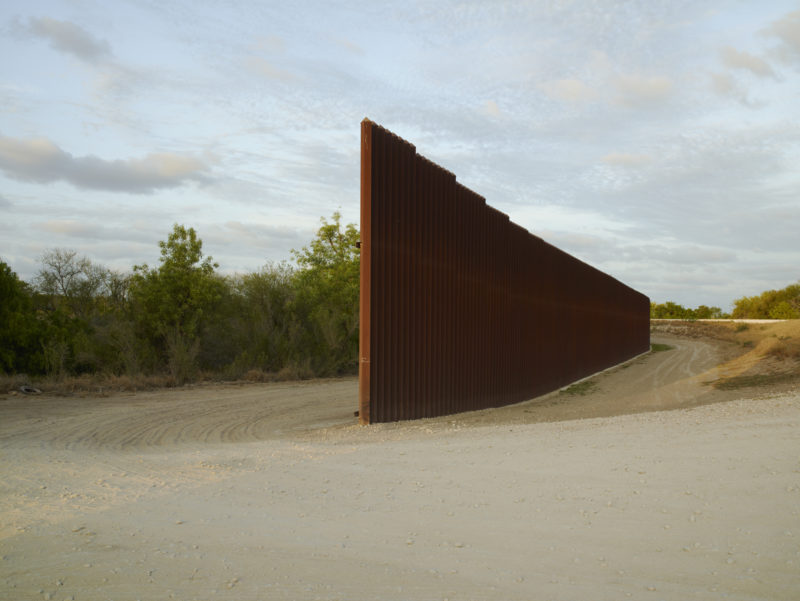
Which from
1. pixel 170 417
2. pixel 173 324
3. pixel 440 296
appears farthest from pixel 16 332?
pixel 440 296

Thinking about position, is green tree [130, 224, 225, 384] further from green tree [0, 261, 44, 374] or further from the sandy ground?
the sandy ground

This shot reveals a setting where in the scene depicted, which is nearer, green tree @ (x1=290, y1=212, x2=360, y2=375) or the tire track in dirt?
the tire track in dirt

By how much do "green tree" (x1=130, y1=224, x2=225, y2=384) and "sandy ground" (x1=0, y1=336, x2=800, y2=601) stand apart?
35.5ft

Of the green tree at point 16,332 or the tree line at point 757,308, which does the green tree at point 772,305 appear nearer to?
the tree line at point 757,308

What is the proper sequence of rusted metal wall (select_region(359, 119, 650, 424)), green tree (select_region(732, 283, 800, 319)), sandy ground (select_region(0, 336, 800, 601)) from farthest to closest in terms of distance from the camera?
green tree (select_region(732, 283, 800, 319)) < rusted metal wall (select_region(359, 119, 650, 424)) < sandy ground (select_region(0, 336, 800, 601))

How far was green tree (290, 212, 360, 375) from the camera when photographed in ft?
70.7

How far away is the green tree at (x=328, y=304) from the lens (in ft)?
70.7

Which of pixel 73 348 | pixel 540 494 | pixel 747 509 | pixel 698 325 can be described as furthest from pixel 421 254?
pixel 698 325

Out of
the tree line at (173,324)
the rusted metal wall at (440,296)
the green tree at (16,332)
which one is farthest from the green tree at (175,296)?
the rusted metal wall at (440,296)

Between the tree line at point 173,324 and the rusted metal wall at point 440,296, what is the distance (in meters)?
7.46

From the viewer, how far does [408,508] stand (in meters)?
4.52

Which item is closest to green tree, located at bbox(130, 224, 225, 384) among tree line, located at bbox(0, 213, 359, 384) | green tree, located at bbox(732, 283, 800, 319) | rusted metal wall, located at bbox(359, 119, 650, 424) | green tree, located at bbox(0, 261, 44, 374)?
tree line, located at bbox(0, 213, 359, 384)

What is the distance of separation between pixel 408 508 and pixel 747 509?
2.38m

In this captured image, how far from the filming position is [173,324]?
19.0 m
